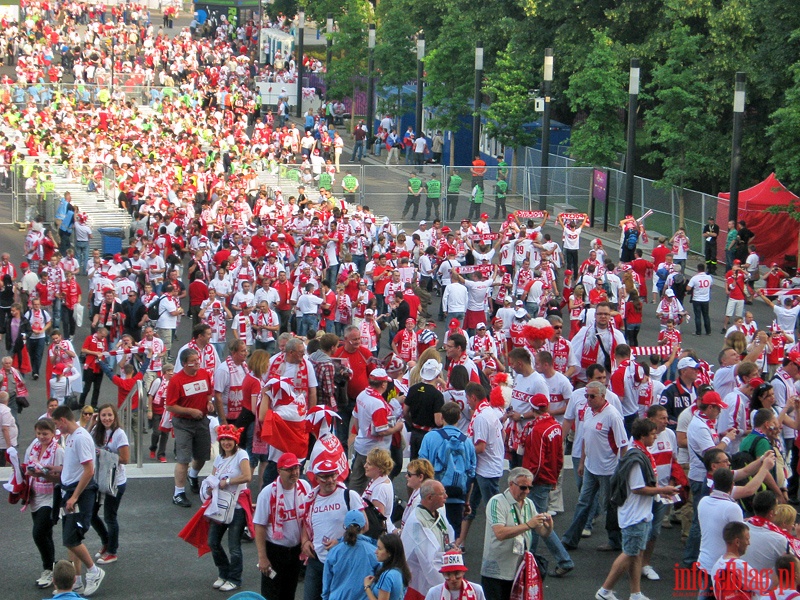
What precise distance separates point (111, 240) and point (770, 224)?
1540 cm

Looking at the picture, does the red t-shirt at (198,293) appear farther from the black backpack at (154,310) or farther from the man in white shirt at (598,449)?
the man in white shirt at (598,449)

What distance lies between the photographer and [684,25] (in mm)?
35594

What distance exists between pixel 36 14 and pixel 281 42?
492 inches

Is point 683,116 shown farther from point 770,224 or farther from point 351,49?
point 351,49

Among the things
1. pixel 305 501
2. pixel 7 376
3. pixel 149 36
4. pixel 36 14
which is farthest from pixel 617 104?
pixel 36 14

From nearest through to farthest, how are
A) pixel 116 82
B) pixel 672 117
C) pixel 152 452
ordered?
1. pixel 152 452
2. pixel 672 117
3. pixel 116 82

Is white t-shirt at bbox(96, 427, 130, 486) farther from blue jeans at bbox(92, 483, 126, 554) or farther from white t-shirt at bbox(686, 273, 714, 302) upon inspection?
white t-shirt at bbox(686, 273, 714, 302)

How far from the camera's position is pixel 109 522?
1111 cm

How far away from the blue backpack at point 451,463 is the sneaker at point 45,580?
10.9 feet

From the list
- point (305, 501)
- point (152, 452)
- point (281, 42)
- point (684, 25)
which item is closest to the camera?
point (305, 501)

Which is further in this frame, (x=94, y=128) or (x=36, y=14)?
(x=36, y=14)

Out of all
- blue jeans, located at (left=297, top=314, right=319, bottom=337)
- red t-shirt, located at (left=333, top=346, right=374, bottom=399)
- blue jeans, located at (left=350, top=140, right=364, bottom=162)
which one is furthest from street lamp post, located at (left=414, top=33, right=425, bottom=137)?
red t-shirt, located at (left=333, top=346, right=374, bottom=399)

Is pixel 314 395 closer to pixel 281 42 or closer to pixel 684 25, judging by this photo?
pixel 684 25

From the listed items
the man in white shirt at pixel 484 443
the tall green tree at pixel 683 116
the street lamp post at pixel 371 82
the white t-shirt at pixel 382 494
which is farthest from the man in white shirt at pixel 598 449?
the street lamp post at pixel 371 82
